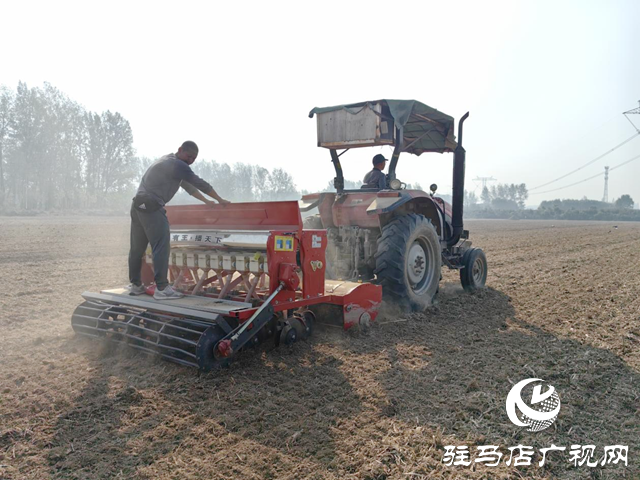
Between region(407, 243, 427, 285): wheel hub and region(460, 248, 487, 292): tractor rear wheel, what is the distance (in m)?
1.25

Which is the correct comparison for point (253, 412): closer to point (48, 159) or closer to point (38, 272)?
point (38, 272)

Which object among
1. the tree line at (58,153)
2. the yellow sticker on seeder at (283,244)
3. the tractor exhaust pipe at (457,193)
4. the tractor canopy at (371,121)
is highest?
the tree line at (58,153)

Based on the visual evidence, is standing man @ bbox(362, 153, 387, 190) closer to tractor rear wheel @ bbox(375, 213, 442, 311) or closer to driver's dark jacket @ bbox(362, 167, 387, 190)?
driver's dark jacket @ bbox(362, 167, 387, 190)

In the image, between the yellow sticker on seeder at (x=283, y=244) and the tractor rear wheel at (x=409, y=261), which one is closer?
the yellow sticker on seeder at (x=283, y=244)

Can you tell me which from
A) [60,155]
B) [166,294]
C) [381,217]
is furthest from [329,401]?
[60,155]

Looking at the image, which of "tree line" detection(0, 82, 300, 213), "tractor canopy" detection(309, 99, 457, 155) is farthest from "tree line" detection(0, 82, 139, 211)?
"tractor canopy" detection(309, 99, 457, 155)

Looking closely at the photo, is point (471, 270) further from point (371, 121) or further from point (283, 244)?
point (283, 244)

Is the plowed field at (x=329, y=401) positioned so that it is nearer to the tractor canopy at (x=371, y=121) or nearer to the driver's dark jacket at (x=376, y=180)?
the driver's dark jacket at (x=376, y=180)

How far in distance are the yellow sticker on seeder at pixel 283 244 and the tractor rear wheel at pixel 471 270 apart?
3.80 m

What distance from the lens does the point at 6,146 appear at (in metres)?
42.0

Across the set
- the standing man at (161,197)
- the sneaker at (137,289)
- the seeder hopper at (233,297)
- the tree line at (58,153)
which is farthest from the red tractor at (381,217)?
the tree line at (58,153)

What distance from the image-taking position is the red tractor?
5.59m

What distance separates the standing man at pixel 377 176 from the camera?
20.6 feet

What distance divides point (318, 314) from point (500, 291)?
391 centimetres
